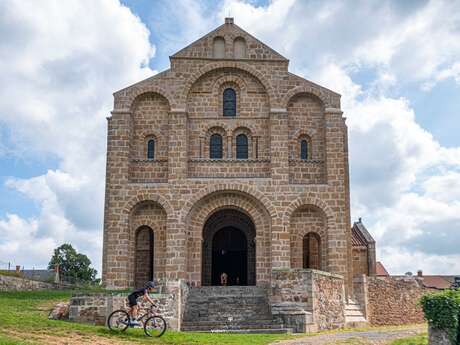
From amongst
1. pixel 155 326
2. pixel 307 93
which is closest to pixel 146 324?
pixel 155 326

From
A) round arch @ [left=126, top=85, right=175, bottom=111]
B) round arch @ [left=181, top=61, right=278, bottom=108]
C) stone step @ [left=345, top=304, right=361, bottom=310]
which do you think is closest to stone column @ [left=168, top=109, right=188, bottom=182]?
round arch @ [left=126, top=85, right=175, bottom=111]

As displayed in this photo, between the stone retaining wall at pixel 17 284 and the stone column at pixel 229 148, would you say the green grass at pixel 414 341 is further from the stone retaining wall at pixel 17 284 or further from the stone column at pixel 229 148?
the stone retaining wall at pixel 17 284

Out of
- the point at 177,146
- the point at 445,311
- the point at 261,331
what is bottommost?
the point at 261,331

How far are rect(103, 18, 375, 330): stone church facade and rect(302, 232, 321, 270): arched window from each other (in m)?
0.05

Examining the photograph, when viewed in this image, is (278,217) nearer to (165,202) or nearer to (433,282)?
(165,202)

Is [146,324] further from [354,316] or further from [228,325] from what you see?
[354,316]

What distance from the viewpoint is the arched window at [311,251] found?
3228cm

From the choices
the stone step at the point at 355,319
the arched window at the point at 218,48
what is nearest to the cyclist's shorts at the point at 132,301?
the stone step at the point at 355,319

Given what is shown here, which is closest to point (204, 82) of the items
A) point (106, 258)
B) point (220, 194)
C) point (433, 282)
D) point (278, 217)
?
point (220, 194)

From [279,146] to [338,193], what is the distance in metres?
3.66

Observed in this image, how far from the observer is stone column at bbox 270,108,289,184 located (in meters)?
31.2

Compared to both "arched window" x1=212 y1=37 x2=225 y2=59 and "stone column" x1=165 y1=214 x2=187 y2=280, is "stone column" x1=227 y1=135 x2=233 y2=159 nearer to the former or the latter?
"stone column" x1=165 y1=214 x2=187 y2=280

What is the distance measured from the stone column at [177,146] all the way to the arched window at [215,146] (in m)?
1.54

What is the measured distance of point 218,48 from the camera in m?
33.1
